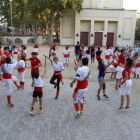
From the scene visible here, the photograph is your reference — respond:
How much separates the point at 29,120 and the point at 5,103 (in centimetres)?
174

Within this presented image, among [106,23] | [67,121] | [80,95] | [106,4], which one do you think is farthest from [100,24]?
[67,121]

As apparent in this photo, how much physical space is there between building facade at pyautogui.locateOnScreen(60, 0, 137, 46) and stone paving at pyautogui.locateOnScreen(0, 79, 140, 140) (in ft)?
92.9

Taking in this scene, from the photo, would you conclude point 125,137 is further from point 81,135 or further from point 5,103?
point 5,103

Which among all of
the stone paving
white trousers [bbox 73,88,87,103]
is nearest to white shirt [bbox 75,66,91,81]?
white trousers [bbox 73,88,87,103]

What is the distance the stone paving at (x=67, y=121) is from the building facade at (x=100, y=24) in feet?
92.9

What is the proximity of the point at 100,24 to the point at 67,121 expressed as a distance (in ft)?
105

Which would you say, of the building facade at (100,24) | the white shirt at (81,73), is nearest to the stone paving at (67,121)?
the white shirt at (81,73)

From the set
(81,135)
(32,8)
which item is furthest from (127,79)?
(32,8)

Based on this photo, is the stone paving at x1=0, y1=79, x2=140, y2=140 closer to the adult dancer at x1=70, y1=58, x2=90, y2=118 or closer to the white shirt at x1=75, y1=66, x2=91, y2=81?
the adult dancer at x1=70, y1=58, x2=90, y2=118

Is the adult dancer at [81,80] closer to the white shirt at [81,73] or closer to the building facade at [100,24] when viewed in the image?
the white shirt at [81,73]

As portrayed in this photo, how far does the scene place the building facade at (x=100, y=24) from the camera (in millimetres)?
32062

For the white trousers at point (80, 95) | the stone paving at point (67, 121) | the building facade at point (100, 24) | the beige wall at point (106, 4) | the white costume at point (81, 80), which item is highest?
the beige wall at point (106, 4)

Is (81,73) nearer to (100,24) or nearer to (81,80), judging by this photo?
(81,80)

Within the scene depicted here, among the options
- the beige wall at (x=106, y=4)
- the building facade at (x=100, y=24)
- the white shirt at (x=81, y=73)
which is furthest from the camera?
the building facade at (x=100, y=24)
